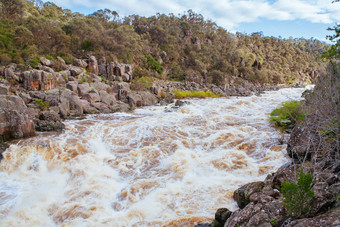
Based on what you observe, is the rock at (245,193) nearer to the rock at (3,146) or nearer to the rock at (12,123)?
the rock at (3,146)

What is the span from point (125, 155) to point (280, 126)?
913 cm

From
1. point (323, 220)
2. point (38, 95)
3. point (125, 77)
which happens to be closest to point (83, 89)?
point (38, 95)

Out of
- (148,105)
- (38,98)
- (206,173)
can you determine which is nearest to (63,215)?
(206,173)

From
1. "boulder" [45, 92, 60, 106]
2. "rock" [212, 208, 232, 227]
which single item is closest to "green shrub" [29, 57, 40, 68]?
"boulder" [45, 92, 60, 106]

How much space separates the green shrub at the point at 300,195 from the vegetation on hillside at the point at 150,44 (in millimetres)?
10510

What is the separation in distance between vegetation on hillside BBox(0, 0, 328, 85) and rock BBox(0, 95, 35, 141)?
9.32 metres

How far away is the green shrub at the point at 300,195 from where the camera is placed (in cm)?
369

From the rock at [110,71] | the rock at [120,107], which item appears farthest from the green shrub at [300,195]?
the rock at [110,71]

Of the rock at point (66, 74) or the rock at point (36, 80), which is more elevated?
the rock at point (66, 74)

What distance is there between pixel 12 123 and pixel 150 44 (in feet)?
101

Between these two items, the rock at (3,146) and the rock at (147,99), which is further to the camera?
the rock at (147,99)

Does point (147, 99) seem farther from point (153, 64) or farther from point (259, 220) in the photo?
point (259, 220)

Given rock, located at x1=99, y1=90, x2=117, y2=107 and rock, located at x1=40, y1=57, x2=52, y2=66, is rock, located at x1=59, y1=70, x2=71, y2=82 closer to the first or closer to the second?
rock, located at x1=40, y1=57, x2=52, y2=66

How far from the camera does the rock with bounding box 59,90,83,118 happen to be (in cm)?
1469
